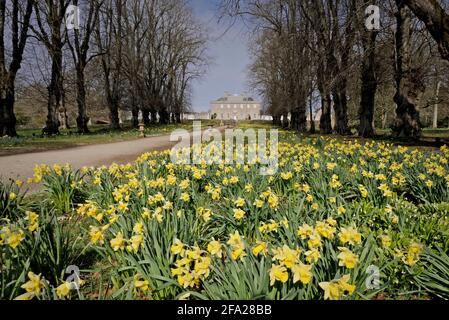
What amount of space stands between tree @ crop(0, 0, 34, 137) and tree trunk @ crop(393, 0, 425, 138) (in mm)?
20063

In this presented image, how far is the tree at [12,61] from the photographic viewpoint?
14.7 metres

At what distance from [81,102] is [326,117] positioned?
59.8 ft

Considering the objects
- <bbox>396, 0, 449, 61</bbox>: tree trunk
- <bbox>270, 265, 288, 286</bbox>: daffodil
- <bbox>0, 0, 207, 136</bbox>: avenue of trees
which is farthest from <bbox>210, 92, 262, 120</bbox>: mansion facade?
<bbox>270, 265, 288, 286</bbox>: daffodil

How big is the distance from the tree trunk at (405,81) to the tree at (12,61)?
2006 centimetres

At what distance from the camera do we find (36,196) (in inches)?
165

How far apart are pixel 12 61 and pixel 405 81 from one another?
21.3 metres

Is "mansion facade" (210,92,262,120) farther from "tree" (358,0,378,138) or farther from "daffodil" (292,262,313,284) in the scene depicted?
"daffodil" (292,262,313,284)

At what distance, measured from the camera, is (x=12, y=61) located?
50.6ft

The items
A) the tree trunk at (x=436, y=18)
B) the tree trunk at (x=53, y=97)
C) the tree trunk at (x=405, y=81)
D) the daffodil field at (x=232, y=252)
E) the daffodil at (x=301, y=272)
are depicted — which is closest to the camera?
the daffodil at (x=301, y=272)

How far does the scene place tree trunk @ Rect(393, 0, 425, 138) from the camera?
11.2 meters

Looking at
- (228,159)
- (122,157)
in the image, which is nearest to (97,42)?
(122,157)

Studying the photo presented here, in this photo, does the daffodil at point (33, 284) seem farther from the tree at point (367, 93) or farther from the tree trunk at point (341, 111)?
the tree trunk at point (341, 111)

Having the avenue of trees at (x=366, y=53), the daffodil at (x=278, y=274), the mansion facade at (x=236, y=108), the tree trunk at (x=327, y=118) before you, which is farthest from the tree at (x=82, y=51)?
the mansion facade at (x=236, y=108)
